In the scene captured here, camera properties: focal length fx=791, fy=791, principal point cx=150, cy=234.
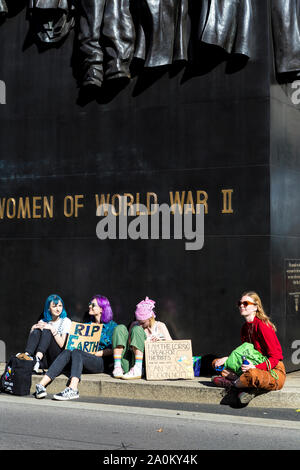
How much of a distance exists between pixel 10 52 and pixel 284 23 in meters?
4.36

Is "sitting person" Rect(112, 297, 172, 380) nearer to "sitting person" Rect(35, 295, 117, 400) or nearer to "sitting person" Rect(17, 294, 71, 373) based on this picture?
"sitting person" Rect(35, 295, 117, 400)

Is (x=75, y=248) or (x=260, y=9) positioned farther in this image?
(x=75, y=248)

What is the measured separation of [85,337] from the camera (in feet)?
35.2

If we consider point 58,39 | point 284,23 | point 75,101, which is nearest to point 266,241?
point 284,23

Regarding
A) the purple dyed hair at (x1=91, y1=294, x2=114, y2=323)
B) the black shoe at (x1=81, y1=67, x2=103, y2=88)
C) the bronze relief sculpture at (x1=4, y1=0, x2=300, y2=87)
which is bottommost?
the purple dyed hair at (x1=91, y1=294, x2=114, y2=323)

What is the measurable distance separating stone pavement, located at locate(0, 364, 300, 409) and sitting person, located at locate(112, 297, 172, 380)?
0.19 meters

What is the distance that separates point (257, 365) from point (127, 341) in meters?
2.15

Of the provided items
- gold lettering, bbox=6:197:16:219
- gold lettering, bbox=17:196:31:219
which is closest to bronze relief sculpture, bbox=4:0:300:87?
gold lettering, bbox=17:196:31:219

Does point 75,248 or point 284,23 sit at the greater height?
point 284,23

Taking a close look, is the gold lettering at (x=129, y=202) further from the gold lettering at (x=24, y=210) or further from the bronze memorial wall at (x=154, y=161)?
the gold lettering at (x=24, y=210)

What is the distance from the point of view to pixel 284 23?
10602mm

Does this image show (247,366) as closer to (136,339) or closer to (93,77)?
(136,339)

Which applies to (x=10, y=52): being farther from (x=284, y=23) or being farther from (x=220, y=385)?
(x=220, y=385)

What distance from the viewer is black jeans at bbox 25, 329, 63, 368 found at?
10508 millimetres
